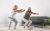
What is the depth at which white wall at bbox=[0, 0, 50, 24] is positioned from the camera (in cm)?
114

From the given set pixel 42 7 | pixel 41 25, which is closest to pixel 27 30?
pixel 41 25

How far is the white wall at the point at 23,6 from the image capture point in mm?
1142

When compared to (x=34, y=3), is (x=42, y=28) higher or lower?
lower

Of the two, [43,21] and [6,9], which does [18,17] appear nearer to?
[6,9]

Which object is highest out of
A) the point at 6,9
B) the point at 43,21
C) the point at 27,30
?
the point at 6,9

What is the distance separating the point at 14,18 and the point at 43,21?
366 millimetres

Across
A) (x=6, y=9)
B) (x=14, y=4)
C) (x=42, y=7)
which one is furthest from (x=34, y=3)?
(x=6, y=9)

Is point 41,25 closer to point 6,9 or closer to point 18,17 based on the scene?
point 18,17

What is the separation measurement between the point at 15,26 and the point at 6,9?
236 millimetres

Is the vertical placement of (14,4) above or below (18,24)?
above

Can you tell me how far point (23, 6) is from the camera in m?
1.17

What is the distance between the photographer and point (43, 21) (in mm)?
1178

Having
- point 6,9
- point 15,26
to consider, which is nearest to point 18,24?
point 15,26

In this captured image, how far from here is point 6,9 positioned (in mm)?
1145
